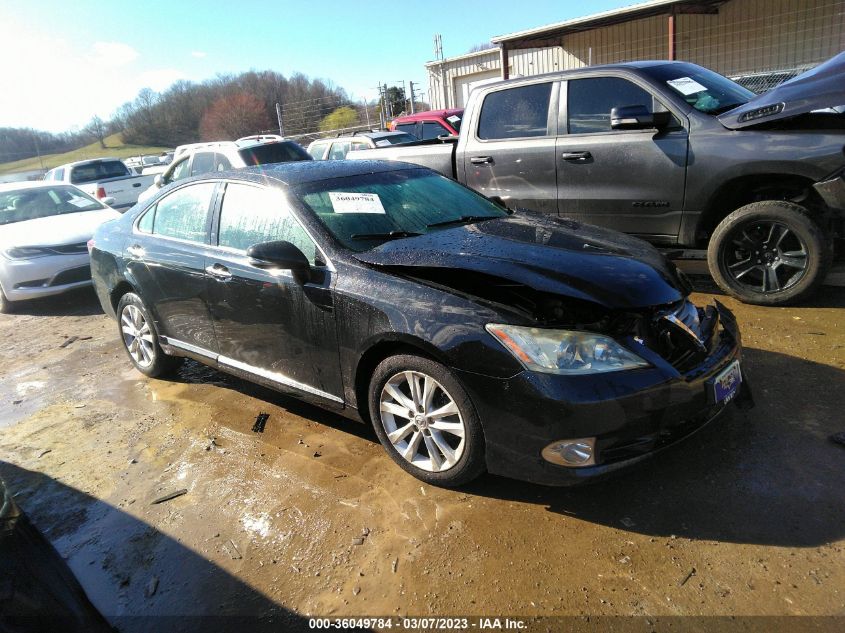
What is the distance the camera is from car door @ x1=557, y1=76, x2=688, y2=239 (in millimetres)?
4785

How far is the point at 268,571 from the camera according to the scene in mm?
2480

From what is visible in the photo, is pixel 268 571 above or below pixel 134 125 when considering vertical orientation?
below

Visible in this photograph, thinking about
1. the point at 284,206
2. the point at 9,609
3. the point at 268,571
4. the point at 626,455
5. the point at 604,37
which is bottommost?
the point at 268,571

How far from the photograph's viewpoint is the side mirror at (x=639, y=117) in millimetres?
4676

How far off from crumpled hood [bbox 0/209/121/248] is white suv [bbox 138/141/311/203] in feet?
4.47

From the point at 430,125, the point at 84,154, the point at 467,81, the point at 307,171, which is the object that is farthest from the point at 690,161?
the point at 84,154

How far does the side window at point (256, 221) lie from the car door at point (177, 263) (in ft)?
0.72

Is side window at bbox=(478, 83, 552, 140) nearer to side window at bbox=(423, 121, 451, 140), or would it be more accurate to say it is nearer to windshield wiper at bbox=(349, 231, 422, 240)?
windshield wiper at bbox=(349, 231, 422, 240)

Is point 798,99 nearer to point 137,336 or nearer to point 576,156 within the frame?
point 576,156

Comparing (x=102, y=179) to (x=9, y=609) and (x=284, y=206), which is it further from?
(x=9, y=609)

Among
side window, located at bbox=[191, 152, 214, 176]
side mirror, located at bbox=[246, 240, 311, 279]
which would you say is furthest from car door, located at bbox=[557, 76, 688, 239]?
side window, located at bbox=[191, 152, 214, 176]

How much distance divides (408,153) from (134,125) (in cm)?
7143

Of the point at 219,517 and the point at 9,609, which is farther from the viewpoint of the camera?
the point at 219,517

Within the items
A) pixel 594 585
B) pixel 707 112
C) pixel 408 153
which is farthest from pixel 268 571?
pixel 408 153
